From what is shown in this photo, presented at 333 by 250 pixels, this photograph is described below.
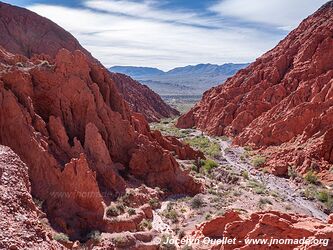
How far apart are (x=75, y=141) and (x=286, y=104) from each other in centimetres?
3836

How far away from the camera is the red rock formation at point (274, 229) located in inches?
524

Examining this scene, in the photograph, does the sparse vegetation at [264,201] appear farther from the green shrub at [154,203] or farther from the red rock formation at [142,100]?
the red rock formation at [142,100]

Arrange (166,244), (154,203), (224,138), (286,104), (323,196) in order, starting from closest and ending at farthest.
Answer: (166,244), (154,203), (323,196), (286,104), (224,138)

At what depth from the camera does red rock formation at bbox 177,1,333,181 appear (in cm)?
4312

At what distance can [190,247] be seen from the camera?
18.1 meters

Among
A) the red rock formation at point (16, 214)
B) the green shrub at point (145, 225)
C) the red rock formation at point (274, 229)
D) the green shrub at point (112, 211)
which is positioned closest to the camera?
the red rock formation at point (16, 214)

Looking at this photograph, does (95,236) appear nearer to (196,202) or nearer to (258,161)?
(196,202)

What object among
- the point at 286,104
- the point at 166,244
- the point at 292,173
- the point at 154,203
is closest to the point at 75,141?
the point at 154,203

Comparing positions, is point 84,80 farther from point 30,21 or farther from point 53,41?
point 30,21

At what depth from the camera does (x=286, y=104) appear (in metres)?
55.8

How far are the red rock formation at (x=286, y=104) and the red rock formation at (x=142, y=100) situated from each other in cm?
1589

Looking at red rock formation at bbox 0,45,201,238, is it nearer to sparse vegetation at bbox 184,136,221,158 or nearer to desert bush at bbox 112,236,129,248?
desert bush at bbox 112,236,129,248

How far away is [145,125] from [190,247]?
58.0 feet

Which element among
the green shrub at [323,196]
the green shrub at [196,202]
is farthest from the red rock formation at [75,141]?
the green shrub at [323,196]
